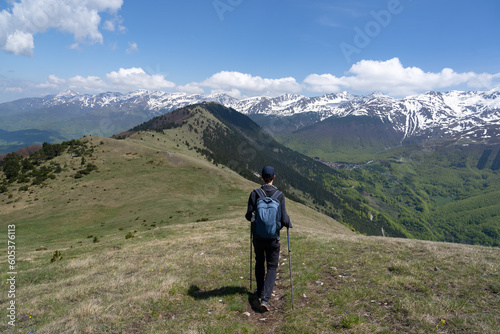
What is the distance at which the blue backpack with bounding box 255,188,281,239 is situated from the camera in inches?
355

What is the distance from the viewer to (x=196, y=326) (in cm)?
822

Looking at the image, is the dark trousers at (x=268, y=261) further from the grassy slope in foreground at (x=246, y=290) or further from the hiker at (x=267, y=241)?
the grassy slope in foreground at (x=246, y=290)

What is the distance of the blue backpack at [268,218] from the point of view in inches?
355

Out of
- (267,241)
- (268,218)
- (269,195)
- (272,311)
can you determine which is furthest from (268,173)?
(272,311)

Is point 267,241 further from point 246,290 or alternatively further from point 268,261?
point 246,290

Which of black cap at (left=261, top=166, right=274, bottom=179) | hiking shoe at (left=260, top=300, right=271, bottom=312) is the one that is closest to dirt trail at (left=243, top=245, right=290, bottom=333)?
hiking shoe at (left=260, top=300, right=271, bottom=312)

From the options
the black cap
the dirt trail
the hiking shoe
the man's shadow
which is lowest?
the man's shadow

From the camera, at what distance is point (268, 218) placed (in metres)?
9.02

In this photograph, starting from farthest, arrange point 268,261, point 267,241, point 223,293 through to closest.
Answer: point 223,293, point 268,261, point 267,241

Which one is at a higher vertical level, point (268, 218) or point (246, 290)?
point (268, 218)

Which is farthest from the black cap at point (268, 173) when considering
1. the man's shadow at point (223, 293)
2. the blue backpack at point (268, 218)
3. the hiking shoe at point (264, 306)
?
the man's shadow at point (223, 293)

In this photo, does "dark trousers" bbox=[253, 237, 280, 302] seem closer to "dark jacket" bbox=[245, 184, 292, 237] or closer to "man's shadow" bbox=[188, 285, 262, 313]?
"dark jacket" bbox=[245, 184, 292, 237]

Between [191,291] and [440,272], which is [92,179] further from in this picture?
[440,272]

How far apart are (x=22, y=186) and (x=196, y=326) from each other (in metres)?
89.7
